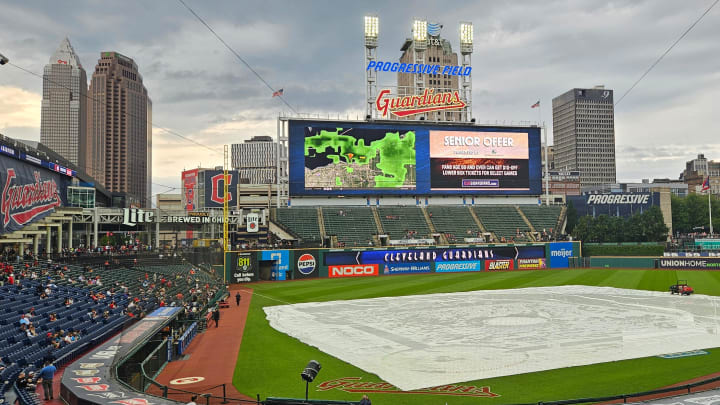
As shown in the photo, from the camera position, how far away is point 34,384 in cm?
1794

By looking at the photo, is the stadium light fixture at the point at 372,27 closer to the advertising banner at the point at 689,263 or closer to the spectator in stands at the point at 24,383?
the advertising banner at the point at 689,263

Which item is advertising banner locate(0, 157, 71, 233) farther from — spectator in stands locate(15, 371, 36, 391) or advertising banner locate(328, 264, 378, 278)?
advertising banner locate(328, 264, 378, 278)

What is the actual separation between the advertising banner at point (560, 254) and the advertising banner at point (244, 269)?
40721mm

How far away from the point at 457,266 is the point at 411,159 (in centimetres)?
1619

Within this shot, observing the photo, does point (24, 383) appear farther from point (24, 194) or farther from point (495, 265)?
point (495, 265)

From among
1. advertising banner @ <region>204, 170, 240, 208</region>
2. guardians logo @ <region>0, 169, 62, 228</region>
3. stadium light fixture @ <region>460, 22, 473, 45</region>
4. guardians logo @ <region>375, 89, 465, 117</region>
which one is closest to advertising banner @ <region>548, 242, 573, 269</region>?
guardians logo @ <region>375, 89, 465, 117</region>

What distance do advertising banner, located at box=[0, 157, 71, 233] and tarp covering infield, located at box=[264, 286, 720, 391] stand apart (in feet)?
61.0

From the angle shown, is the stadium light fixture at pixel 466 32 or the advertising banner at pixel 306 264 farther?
the stadium light fixture at pixel 466 32

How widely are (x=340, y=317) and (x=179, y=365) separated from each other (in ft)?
41.8

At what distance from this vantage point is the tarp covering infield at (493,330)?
2166 centimetres

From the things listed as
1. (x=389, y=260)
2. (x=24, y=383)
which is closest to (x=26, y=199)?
(x=24, y=383)

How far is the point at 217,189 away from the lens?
128250mm

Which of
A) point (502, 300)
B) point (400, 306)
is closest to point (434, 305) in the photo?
point (400, 306)

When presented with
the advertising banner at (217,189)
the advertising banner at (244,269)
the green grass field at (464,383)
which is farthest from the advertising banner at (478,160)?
the advertising banner at (217,189)
